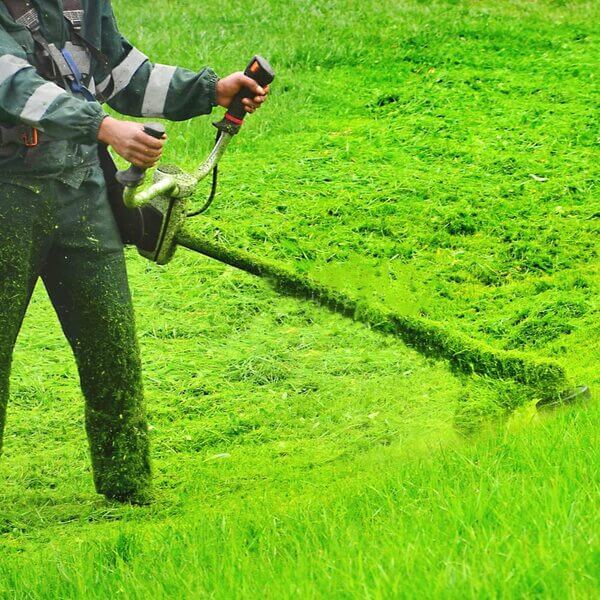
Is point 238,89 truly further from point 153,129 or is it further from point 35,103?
point 35,103

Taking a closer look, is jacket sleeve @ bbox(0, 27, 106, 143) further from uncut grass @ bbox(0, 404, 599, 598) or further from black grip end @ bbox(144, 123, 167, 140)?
uncut grass @ bbox(0, 404, 599, 598)

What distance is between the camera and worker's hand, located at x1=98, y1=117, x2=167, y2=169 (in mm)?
3186

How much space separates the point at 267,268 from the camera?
421 cm

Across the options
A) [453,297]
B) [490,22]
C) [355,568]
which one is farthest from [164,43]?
[355,568]

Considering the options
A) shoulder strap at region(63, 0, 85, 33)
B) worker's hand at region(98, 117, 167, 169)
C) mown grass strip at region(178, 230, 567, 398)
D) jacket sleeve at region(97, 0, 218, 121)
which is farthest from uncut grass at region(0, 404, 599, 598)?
shoulder strap at region(63, 0, 85, 33)

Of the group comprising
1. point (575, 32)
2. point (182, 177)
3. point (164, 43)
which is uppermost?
point (182, 177)

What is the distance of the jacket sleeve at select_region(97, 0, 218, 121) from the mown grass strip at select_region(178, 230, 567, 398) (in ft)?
1.92

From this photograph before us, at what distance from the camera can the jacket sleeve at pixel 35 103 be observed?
311cm

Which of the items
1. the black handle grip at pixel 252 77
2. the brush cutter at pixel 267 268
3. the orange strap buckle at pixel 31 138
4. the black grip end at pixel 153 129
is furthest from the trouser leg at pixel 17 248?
the black handle grip at pixel 252 77

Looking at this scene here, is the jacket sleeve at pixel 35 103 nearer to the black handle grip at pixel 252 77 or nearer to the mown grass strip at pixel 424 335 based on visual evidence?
the black handle grip at pixel 252 77

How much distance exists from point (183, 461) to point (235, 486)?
395mm

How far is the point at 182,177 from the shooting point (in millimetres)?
3555

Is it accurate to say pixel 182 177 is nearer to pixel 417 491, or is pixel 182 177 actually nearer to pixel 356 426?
pixel 417 491

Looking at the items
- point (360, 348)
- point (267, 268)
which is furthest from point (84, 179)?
point (360, 348)
